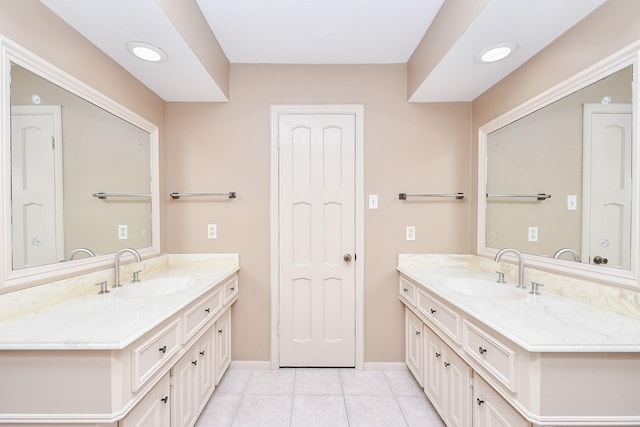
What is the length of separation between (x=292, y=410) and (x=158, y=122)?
2.34 metres

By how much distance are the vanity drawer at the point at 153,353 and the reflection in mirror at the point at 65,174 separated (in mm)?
670

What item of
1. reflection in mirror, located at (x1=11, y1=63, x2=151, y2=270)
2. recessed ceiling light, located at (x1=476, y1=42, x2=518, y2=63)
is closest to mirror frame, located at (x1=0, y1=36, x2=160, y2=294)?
reflection in mirror, located at (x1=11, y1=63, x2=151, y2=270)

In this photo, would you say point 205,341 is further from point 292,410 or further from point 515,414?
point 515,414

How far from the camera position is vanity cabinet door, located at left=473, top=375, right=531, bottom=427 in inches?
44.2

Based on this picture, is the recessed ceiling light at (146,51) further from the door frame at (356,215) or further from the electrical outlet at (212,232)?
the electrical outlet at (212,232)

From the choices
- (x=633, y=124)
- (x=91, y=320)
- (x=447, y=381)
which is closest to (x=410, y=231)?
(x=447, y=381)

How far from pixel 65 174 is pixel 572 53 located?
267 cm

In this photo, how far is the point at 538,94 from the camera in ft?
5.71

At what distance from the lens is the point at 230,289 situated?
2.27m

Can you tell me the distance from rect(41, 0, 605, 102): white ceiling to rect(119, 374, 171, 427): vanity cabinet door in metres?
1.70

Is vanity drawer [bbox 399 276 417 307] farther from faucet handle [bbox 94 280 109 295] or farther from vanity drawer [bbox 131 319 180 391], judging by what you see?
faucet handle [bbox 94 280 109 295]

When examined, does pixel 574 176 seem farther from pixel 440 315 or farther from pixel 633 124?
pixel 440 315

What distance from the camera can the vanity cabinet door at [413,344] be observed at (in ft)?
6.93

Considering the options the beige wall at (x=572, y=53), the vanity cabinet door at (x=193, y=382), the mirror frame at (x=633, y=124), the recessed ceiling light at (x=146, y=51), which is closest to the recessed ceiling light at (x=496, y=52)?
the beige wall at (x=572, y=53)
